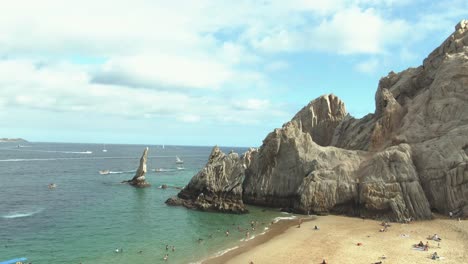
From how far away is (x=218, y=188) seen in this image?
2625 inches

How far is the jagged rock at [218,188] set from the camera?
64.5 meters

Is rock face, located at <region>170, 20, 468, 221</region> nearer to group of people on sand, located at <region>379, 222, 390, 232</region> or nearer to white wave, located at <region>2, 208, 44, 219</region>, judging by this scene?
group of people on sand, located at <region>379, 222, 390, 232</region>

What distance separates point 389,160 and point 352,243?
16.9 metres

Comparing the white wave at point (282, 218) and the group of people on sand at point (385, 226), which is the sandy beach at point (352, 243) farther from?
the white wave at point (282, 218)

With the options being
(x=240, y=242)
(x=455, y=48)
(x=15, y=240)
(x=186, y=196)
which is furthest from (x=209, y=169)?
(x=455, y=48)

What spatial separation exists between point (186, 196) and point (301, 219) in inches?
935

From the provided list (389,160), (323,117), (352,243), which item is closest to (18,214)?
(352,243)

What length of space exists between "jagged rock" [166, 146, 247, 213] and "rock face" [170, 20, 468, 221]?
0.86 feet

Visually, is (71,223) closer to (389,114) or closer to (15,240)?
(15,240)

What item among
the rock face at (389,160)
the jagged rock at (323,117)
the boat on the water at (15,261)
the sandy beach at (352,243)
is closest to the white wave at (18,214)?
the boat on the water at (15,261)

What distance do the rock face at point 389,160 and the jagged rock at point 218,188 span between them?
26cm

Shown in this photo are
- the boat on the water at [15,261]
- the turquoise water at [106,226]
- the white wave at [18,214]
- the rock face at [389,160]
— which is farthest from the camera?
the white wave at [18,214]

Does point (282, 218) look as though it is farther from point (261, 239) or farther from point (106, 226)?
point (106, 226)

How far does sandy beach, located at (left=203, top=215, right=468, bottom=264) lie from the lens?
38.4m
